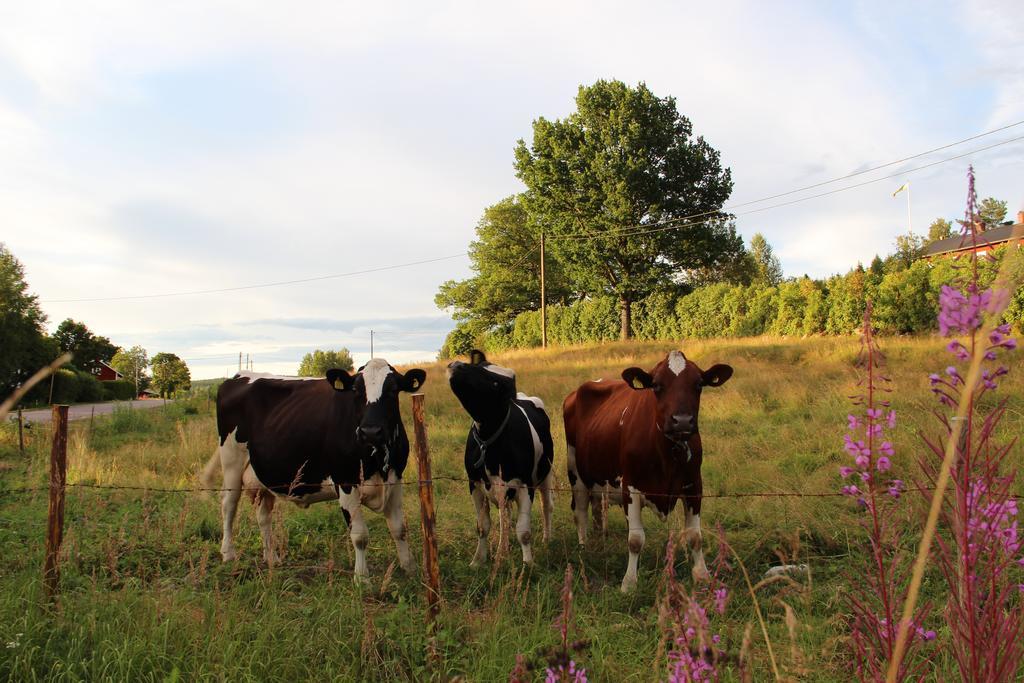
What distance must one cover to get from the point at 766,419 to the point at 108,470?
11.0 metres

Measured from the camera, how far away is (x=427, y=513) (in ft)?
14.0

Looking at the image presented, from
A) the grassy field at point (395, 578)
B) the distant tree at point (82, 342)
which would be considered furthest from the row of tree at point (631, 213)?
the distant tree at point (82, 342)

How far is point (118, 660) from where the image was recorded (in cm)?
343

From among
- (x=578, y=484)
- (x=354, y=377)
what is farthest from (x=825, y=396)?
(x=354, y=377)

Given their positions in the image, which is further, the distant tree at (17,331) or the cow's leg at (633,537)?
the distant tree at (17,331)

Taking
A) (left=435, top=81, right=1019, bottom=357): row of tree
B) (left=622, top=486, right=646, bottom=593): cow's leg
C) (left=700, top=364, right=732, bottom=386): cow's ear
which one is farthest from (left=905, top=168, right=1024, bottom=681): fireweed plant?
(left=435, top=81, right=1019, bottom=357): row of tree

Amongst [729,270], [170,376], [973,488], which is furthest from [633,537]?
[170,376]

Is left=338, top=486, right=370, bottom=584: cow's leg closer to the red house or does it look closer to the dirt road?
the dirt road

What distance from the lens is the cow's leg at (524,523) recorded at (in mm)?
5733

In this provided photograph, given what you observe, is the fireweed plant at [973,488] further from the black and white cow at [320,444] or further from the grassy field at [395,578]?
the black and white cow at [320,444]

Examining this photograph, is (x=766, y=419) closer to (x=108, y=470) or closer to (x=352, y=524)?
(x=352, y=524)

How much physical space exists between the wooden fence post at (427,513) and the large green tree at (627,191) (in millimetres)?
30057

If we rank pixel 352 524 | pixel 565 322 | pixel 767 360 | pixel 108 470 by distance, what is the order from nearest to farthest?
pixel 352 524 < pixel 108 470 < pixel 767 360 < pixel 565 322

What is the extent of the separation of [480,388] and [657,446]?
161cm
